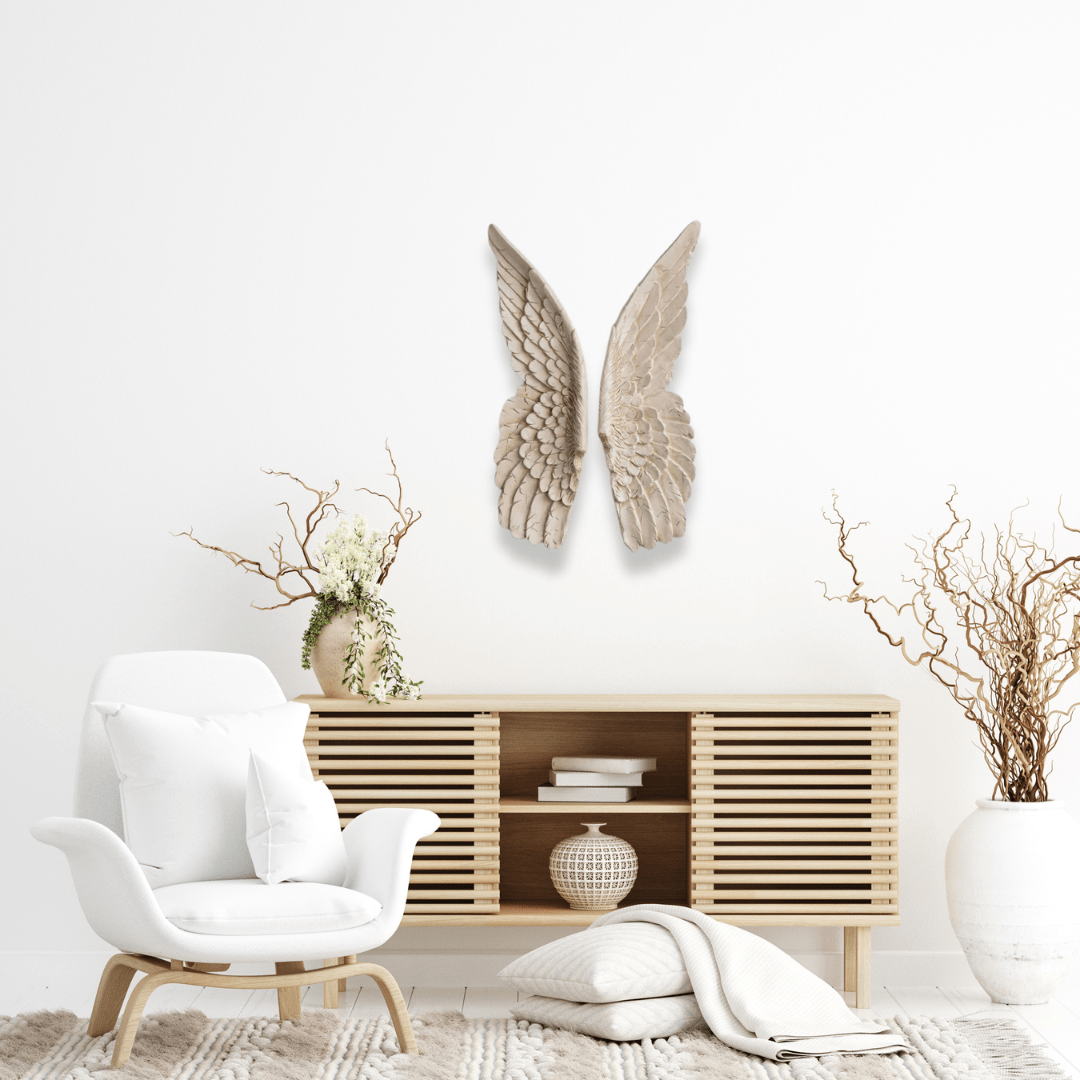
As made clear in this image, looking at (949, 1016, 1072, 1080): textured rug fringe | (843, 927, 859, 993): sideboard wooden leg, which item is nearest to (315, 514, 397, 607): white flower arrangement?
(843, 927, 859, 993): sideboard wooden leg

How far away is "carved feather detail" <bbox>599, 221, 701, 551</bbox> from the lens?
3.53 metres

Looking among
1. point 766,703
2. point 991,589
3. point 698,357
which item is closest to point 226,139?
point 698,357

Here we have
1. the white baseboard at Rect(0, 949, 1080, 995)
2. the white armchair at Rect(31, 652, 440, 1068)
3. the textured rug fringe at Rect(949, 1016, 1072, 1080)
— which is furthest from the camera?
the white baseboard at Rect(0, 949, 1080, 995)

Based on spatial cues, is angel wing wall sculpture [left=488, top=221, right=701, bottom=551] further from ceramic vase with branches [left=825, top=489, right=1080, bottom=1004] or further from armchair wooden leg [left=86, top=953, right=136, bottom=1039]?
armchair wooden leg [left=86, top=953, right=136, bottom=1039]

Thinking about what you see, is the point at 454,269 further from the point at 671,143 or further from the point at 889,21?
the point at 889,21

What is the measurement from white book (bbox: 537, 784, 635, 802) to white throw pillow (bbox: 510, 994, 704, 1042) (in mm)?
557

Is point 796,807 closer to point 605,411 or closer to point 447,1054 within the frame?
point 447,1054

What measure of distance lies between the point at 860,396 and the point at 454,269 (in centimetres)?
126

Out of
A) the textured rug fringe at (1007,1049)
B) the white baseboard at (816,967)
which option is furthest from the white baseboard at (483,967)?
the textured rug fringe at (1007,1049)

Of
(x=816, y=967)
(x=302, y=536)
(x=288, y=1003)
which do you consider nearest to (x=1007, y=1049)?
A: (x=816, y=967)

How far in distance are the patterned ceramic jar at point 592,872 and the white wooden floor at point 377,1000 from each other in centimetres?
33

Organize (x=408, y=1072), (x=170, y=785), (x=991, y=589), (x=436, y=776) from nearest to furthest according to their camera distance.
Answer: (x=408, y=1072), (x=170, y=785), (x=436, y=776), (x=991, y=589)

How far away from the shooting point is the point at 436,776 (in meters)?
3.16

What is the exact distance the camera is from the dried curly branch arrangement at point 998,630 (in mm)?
3143
